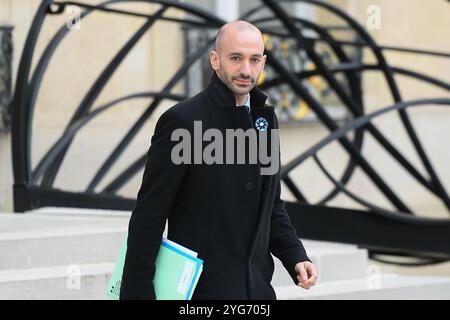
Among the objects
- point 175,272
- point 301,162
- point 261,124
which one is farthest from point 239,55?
point 301,162

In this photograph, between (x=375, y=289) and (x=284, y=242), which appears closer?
(x=284, y=242)

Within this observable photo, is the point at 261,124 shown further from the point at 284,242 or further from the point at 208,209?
the point at 284,242

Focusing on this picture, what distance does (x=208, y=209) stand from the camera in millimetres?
3006

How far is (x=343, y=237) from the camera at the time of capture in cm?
621

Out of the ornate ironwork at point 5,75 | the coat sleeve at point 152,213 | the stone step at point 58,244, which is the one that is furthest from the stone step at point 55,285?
the ornate ironwork at point 5,75

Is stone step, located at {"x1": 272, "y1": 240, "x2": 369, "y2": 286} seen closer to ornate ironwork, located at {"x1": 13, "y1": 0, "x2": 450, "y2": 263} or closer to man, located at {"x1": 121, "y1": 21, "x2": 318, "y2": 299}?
ornate ironwork, located at {"x1": 13, "y1": 0, "x2": 450, "y2": 263}

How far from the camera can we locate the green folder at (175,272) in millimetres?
2949

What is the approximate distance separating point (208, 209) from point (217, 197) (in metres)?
0.04

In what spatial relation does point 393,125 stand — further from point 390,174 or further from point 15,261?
point 15,261

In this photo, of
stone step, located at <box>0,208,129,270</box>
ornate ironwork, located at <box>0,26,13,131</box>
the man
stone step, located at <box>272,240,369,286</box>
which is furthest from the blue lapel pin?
ornate ironwork, located at <box>0,26,13,131</box>

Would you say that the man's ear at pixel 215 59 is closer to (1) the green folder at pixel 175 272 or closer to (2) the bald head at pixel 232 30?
(2) the bald head at pixel 232 30

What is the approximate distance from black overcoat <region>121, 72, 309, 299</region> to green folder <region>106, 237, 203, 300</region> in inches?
1.2

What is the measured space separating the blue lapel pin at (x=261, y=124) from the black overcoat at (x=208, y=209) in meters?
0.01

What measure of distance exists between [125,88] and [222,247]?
6744mm
